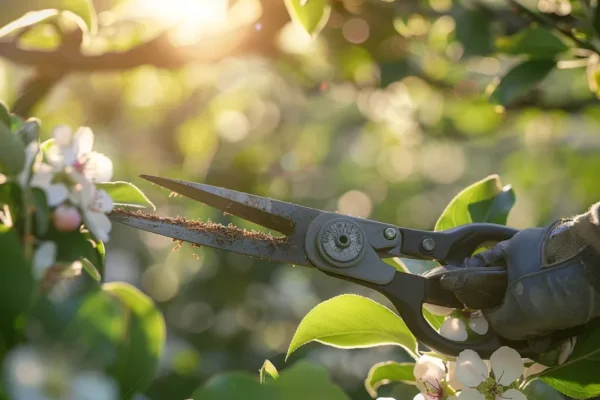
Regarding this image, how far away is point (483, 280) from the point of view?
0.69m

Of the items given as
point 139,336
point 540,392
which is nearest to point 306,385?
point 139,336

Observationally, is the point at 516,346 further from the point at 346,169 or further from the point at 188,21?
the point at 346,169

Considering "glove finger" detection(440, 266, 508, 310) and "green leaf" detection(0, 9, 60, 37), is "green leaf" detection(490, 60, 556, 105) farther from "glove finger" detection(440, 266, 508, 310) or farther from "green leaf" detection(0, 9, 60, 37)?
"green leaf" detection(0, 9, 60, 37)

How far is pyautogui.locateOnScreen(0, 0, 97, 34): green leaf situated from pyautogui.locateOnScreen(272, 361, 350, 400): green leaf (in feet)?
1.43

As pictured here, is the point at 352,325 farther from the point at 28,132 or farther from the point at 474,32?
the point at 474,32

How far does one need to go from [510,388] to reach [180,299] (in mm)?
2151

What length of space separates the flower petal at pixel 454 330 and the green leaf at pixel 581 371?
9cm

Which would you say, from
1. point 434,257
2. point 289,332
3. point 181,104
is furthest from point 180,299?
point 434,257

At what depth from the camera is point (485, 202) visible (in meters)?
0.83

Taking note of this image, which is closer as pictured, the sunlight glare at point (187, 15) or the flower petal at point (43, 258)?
the flower petal at point (43, 258)

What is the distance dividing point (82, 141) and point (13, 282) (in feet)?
0.62

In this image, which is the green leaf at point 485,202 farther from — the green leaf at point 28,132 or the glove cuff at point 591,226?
the green leaf at point 28,132

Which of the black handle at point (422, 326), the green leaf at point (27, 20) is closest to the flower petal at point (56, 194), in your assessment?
the green leaf at point (27, 20)

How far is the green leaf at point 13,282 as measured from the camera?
429mm
